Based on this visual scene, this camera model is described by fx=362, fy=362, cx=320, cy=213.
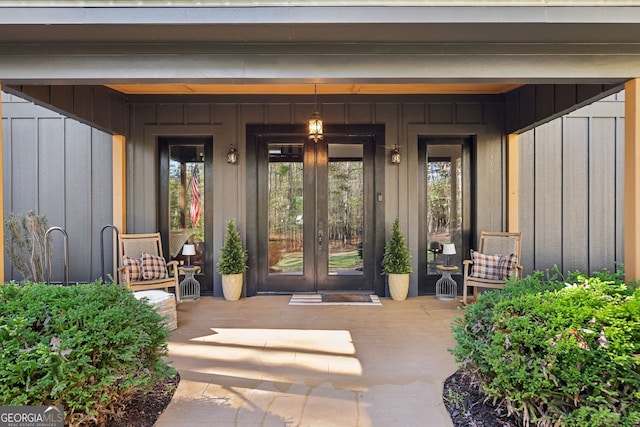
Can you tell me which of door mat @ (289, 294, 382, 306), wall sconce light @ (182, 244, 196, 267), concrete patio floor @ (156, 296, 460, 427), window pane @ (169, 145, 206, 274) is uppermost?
window pane @ (169, 145, 206, 274)

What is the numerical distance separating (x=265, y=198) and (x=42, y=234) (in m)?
3.07

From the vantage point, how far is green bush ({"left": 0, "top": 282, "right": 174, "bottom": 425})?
1.78 meters

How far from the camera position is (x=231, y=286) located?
16.5 feet

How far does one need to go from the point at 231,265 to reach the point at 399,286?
2.35 meters

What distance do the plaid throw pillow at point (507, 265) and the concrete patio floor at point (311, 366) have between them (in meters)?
0.88

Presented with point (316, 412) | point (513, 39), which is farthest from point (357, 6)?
point (316, 412)

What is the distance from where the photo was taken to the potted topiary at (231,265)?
5031 mm

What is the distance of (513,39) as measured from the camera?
2.83 m

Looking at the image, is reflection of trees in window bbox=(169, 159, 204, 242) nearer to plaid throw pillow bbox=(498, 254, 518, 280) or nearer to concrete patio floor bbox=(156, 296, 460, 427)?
concrete patio floor bbox=(156, 296, 460, 427)

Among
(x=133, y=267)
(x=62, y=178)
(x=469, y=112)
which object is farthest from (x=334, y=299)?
(x=62, y=178)

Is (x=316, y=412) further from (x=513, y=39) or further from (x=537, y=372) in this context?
(x=513, y=39)

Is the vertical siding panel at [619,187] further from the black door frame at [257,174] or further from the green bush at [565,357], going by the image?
the green bush at [565,357]

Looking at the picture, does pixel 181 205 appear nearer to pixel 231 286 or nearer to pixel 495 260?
pixel 231 286

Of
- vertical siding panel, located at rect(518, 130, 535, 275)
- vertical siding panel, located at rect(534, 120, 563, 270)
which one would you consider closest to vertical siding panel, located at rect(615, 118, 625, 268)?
vertical siding panel, located at rect(534, 120, 563, 270)
